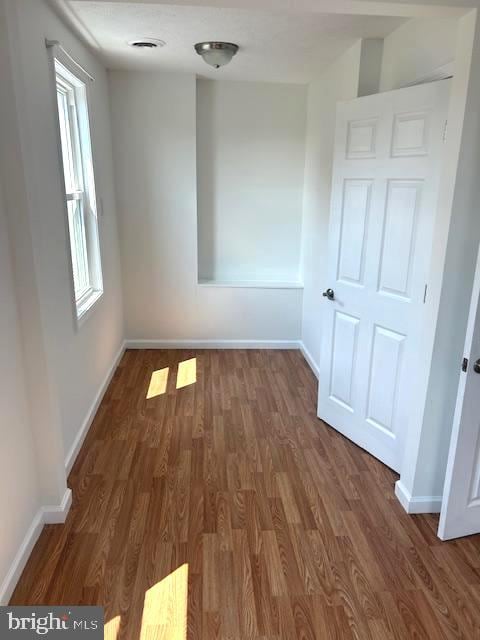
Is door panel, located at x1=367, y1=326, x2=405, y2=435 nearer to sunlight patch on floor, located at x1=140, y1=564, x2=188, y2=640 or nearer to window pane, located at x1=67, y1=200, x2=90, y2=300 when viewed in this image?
sunlight patch on floor, located at x1=140, y1=564, x2=188, y2=640

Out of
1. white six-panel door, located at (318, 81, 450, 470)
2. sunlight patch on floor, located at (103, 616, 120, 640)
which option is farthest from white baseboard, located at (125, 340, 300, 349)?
sunlight patch on floor, located at (103, 616, 120, 640)

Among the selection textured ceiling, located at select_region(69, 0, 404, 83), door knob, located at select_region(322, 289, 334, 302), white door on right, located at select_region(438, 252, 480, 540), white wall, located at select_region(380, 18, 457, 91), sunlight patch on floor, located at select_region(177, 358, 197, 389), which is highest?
textured ceiling, located at select_region(69, 0, 404, 83)

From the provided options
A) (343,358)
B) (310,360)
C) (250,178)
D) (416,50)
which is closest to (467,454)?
(343,358)

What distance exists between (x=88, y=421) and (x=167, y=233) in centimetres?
197

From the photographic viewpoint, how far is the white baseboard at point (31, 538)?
1.77 m

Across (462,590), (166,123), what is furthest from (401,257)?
(166,123)

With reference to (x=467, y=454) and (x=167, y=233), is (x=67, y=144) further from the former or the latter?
(x=467, y=454)

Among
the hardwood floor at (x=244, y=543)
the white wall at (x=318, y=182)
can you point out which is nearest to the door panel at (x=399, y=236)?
the white wall at (x=318, y=182)

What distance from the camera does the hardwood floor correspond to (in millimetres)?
1763

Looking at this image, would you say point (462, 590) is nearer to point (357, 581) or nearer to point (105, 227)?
point (357, 581)

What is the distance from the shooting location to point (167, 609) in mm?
1778

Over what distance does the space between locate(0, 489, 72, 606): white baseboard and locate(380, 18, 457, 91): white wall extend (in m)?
2.85

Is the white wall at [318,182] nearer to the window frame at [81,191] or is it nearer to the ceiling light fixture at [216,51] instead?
the ceiling light fixture at [216,51]

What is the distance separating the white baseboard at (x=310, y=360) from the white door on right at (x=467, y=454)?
1798mm
